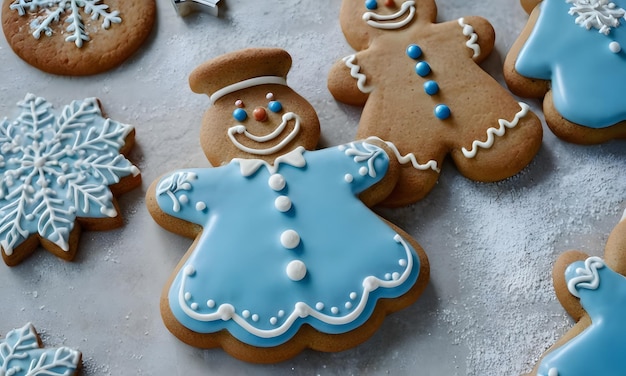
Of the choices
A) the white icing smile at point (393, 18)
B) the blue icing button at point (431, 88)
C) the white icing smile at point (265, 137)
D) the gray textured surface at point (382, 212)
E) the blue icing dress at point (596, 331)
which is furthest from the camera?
the white icing smile at point (393, 18)

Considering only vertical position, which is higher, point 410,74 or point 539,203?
point 410,74

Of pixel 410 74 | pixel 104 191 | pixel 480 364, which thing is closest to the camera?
pixel 480 364

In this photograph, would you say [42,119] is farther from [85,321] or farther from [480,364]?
[480,364]

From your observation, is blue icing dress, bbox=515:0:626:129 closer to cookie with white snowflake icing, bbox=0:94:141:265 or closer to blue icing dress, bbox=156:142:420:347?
blue icing dress, bbox=156:142:420:347

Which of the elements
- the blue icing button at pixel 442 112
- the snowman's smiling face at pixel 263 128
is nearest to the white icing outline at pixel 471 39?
the blue icing button at pixel 442 112

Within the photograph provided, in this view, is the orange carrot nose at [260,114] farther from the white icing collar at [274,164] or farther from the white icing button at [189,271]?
the white icing button at [189,271]

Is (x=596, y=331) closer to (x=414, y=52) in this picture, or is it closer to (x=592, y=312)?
(x=592, y=312)

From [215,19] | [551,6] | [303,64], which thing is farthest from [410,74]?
[215,19]

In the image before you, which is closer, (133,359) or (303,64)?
(133,359)
